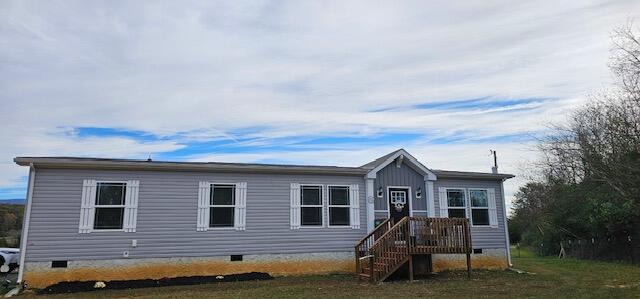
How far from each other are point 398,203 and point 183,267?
21.2 ft

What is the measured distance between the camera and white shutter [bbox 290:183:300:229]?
12930 millimetres

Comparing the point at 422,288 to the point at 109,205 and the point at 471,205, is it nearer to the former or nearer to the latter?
the point at 471,205

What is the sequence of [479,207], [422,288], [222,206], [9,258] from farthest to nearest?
[479,207], [9,258], [222,206], [422,288]

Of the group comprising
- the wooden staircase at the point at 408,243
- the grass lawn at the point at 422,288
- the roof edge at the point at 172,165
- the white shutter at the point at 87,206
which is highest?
the roof edge at the point at 172,165

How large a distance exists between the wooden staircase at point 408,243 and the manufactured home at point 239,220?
0.09ft

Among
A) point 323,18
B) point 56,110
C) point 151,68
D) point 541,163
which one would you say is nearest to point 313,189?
point 323,18

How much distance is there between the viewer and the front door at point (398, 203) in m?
13.8

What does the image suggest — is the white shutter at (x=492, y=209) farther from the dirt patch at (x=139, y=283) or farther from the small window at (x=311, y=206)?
the dirt patch at (x=139, y=283)

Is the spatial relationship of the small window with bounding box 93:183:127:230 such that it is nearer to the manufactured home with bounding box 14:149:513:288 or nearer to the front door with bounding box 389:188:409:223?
the manufactured home with bounding box 14:149:513:288

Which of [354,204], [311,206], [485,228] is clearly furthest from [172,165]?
[485,228]

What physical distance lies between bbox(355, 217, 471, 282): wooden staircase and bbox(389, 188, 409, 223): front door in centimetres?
101

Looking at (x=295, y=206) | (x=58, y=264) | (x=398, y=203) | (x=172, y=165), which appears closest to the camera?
(x=58, y=264)

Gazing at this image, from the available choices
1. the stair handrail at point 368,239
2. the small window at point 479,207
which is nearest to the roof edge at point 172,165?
the stair handrail at point 368,239

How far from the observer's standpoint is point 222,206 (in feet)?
40.7
